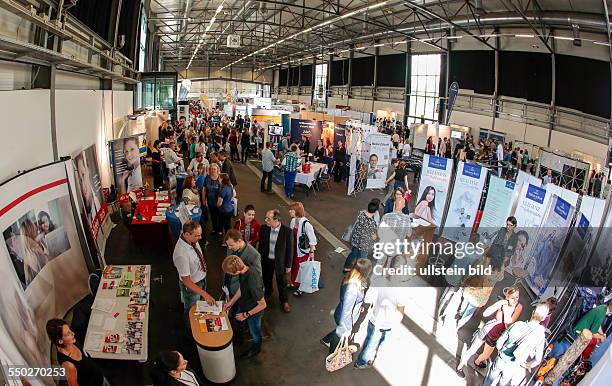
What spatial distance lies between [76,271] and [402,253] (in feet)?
13.3

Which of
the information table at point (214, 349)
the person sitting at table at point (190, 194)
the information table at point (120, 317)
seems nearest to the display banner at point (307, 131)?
the person sitting at table at point (190, 194)

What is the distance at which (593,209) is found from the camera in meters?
4.46

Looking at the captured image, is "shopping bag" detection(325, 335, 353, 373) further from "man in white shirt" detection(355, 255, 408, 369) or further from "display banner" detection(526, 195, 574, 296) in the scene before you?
"display banner" detection(526, 195, 574, 296)

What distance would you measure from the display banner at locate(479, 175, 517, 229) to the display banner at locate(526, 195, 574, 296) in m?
0.76

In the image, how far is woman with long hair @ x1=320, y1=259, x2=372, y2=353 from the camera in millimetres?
3498

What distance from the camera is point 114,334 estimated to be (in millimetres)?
3252

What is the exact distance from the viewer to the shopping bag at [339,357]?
382cm

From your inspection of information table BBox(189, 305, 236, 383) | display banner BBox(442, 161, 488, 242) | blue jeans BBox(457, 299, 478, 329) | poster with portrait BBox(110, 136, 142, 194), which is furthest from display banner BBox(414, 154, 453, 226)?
poster with portrait BBox(110, 136, 142, 194)

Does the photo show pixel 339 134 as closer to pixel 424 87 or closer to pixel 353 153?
pixel 353 153

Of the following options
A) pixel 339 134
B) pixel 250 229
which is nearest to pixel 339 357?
pixel 250 229

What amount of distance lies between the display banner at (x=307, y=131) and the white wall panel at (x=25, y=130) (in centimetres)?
945

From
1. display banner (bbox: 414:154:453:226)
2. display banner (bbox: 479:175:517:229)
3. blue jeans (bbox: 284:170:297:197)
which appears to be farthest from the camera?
blue jeans (bbox: 284:170:297:197)

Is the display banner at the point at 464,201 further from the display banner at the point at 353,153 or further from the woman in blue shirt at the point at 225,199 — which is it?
the woman in blue shirt at the point at 225,199

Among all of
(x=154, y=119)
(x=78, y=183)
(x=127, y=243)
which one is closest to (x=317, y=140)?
(x=154, y=119)
